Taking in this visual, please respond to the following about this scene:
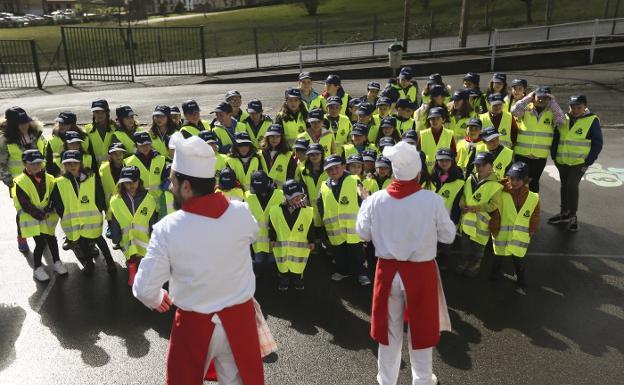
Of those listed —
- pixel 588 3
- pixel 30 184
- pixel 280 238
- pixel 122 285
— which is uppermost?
pixel 588 3

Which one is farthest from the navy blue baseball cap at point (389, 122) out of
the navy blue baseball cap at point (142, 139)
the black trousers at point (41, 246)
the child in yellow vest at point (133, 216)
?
the black trousers at point (41, 246)

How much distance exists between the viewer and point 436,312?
4332mm

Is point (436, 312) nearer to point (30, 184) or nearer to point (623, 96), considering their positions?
point (30, 184)

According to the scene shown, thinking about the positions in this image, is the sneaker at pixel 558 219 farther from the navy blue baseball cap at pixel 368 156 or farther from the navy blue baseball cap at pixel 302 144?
the navy blue baseball cap at pixel 302 144

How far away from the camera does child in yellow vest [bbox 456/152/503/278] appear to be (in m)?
6.55

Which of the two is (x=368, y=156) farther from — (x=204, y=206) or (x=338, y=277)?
(x=204, y=206)

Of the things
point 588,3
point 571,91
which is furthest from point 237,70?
point 588,3

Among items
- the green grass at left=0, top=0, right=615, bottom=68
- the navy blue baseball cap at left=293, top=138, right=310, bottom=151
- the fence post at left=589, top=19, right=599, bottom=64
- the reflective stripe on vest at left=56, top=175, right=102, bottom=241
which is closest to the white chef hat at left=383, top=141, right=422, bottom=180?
the navy blue baseball cap at left=293, top=138, right=310, bottom=151

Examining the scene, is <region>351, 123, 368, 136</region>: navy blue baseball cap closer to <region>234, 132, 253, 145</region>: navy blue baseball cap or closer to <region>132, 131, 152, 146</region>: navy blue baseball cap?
<region>234, 132, 253, 145</region>: navy blue baseball cap

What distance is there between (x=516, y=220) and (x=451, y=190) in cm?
87

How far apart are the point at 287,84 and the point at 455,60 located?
21.6 feet

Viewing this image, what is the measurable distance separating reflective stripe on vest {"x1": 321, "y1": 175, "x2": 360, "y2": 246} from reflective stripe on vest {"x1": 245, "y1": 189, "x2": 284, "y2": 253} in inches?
25.4

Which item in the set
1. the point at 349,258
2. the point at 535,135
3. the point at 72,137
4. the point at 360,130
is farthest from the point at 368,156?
the point at 72,137

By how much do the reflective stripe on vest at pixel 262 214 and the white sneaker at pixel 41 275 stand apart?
265 centimetres
